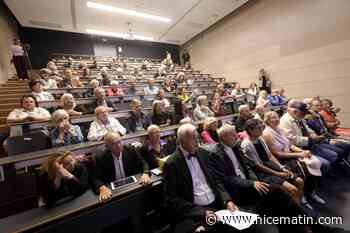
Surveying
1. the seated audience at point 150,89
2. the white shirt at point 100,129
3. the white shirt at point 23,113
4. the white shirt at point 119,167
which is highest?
the seated audience at point 150,89

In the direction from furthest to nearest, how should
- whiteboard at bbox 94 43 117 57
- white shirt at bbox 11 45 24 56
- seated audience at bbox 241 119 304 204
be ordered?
whiteboard at bbox 94 43 117 57
white shirt at bbox 11 45 24 56
seated audience at bbox 241 119 304 204

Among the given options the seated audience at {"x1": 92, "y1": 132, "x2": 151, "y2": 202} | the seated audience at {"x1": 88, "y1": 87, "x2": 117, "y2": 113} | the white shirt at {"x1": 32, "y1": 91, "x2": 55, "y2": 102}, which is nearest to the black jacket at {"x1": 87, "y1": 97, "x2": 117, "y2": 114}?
the seated audience at {"x1": 88, "y1": 87, "x2": 117, "y2": 113}

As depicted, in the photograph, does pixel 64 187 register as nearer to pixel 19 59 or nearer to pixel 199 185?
pixel 199 185

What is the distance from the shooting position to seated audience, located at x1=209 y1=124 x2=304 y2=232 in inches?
54.3

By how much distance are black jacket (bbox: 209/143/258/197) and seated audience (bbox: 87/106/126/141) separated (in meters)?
1.40

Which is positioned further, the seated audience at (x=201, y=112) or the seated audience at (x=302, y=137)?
the seated audience at (x=201, y=112)

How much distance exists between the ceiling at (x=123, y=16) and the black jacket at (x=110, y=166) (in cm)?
520

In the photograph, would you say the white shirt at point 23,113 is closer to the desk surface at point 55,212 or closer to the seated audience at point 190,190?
the desk surface at point 55,212

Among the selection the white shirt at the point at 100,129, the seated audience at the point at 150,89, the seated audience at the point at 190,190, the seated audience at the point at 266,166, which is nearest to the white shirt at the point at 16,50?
the seated audience at the point at 150,89

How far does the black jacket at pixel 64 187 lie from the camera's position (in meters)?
1.17

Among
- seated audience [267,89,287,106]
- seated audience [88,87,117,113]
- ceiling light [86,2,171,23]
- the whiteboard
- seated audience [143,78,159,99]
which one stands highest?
ceiling light [86,2,171,23]

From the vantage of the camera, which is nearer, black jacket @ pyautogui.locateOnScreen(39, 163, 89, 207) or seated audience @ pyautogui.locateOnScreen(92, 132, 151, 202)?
black jacket @ pyautogui.locateOnScreen(39, 163, 89, 207)

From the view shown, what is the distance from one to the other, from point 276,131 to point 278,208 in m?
0.90

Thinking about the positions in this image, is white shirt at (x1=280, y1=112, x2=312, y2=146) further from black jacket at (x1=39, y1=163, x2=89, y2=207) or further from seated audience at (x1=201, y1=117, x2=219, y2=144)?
black jacket at (x1=39, y1=163, x2=89, y2=207)
